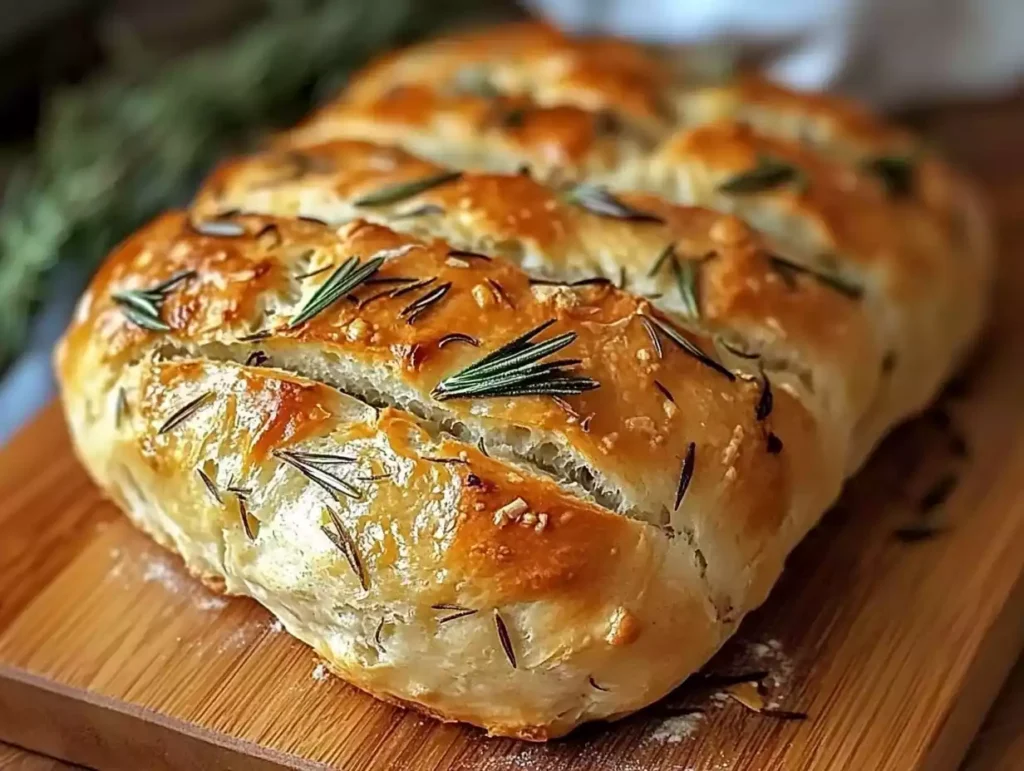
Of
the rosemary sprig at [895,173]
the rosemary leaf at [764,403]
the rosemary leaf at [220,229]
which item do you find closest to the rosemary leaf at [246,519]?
the rosemary leaf at [220,229]

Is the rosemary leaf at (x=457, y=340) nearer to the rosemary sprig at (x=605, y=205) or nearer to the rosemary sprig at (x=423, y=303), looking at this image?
the rosemary sprig at (x=423, y=303)

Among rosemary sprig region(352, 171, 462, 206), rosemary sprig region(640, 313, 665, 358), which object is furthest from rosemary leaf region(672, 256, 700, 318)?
rosemary sprig region(352, 171, 462, 206)

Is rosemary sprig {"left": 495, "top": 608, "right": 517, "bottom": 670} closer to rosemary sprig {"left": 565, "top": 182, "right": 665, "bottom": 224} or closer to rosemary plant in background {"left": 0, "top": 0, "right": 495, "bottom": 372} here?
rosemary sprig {"left": 565, "top": 182, "right": 665, "bottom": 224}

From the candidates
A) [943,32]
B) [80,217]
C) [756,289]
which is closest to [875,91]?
[943,32]

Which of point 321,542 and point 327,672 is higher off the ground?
point 321,542

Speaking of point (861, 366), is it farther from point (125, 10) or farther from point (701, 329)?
point (125, 10)

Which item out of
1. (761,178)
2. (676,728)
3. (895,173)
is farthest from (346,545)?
(895,173)

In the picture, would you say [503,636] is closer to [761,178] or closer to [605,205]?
[605,205]
